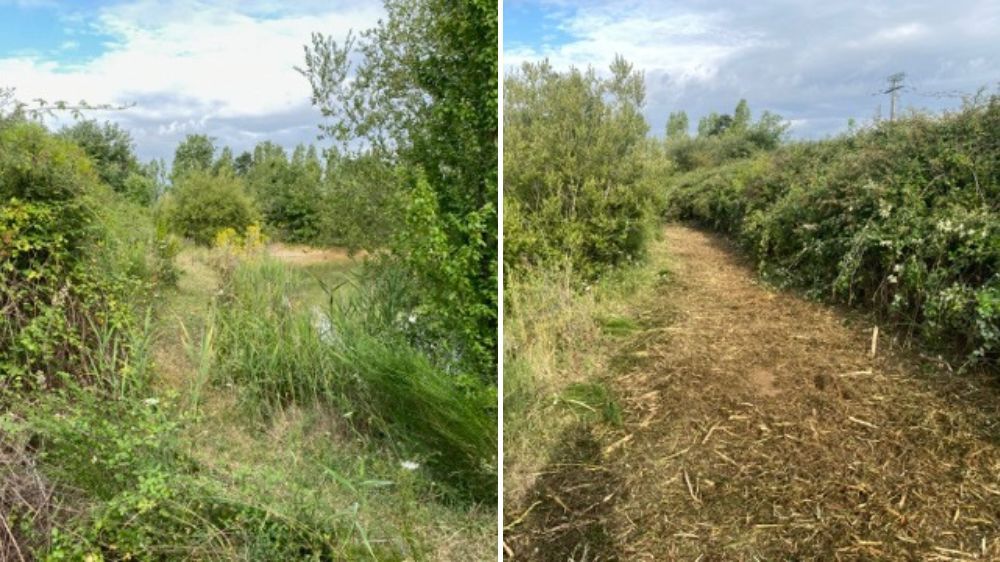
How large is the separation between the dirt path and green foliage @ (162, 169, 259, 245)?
391 centimetres

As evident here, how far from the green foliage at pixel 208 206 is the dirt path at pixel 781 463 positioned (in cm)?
391

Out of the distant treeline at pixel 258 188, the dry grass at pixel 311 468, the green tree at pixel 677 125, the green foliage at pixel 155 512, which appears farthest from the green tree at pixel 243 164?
the green tree at pixel 677 125

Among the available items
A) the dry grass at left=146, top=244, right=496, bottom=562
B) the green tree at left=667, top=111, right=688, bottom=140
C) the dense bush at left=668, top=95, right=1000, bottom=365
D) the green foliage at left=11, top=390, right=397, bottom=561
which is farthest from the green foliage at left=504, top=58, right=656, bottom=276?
the green tree at left=667, top=111, right=688, bottom=140

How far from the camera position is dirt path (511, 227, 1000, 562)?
94.3 inches

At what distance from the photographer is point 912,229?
14.0 feet

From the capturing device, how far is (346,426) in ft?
11.1

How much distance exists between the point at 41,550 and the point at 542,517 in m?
1.76

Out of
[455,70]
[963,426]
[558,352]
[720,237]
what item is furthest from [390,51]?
[720,237]

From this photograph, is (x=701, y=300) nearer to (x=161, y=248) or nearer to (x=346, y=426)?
(x=346, y=426)

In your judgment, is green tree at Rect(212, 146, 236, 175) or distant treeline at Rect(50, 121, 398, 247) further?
green tree at Rect(212, 146, 236, 175)

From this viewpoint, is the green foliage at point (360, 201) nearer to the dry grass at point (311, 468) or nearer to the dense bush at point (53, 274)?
the dry grass at point (311, 468)

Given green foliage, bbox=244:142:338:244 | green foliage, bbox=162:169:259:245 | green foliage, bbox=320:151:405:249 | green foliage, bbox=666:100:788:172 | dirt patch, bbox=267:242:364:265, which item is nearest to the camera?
green foliage, bbox=320:151:405:249

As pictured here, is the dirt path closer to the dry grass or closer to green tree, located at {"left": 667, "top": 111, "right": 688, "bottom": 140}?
the dry grass

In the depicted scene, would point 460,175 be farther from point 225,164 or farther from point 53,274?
point 225,164
